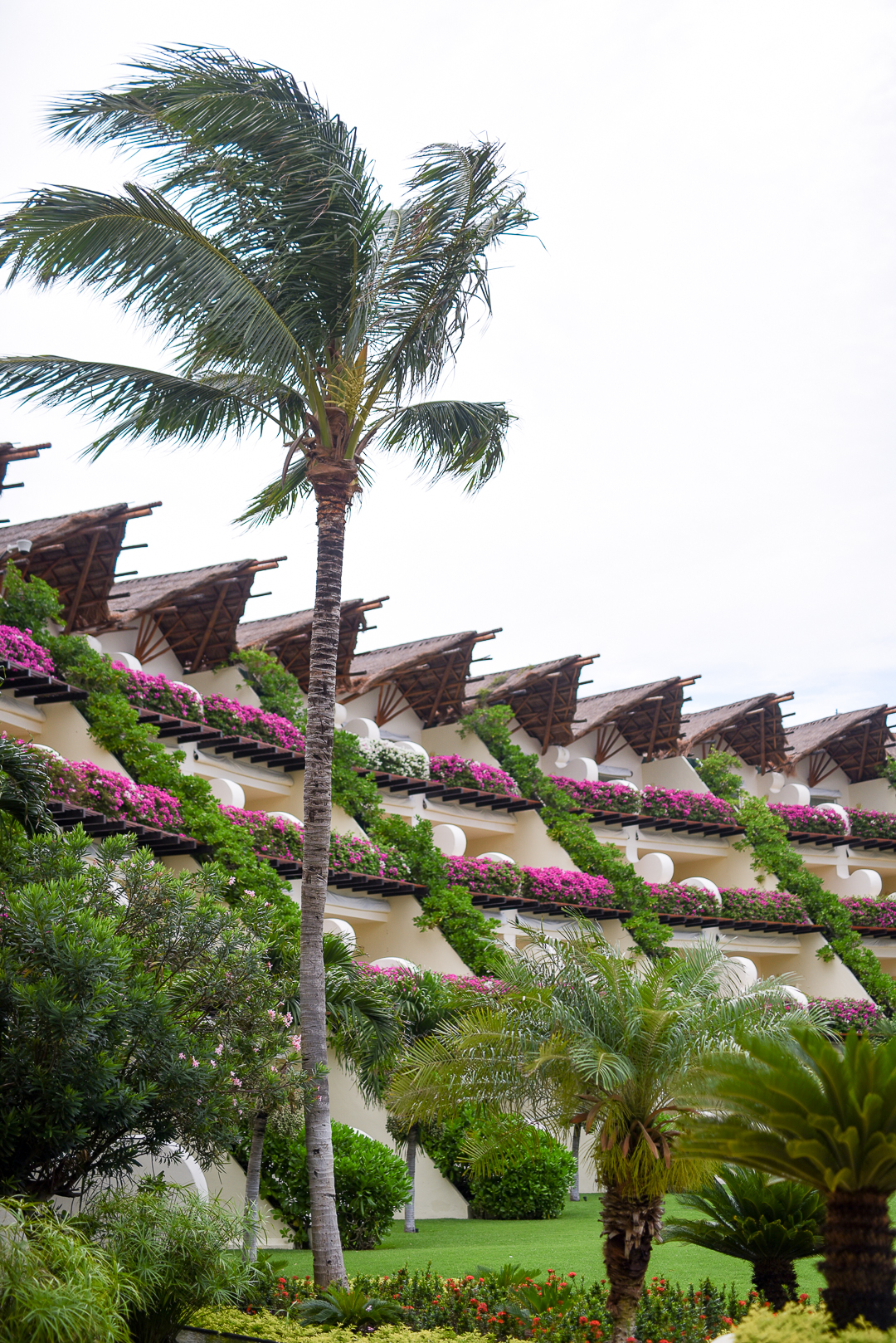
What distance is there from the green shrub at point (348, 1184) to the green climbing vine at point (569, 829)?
51.0 feet

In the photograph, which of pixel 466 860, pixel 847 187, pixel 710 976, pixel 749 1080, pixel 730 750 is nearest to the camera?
pixel 749 1080

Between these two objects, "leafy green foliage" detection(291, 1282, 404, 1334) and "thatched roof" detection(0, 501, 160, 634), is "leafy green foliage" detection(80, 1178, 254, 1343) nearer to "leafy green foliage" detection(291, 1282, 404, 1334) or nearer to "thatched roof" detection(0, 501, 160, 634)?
"leafy green foliage" detection(291, 1282, 404, 1334)

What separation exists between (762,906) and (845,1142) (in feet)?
101

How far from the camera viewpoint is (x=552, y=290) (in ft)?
50.6

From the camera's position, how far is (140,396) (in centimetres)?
1470

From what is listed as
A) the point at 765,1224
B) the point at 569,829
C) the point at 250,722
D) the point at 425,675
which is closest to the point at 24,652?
the point at 250,722

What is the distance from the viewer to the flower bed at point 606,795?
125 feet

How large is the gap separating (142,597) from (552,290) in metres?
16.4

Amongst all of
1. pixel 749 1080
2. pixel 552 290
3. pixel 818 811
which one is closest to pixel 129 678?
pixel 552 290

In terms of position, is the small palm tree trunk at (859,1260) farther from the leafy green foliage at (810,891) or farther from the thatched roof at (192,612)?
the leafy green foliage at (810,891)

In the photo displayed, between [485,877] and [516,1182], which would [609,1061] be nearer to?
[516,1182]

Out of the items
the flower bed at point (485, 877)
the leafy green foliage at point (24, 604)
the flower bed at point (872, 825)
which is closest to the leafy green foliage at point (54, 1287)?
the leafy green foliage at point (24, 604)

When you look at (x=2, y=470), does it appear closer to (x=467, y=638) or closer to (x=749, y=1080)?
(x=467, y=638)

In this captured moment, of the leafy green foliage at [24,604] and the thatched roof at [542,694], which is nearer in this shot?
the leafy green foliage at [24,604]
